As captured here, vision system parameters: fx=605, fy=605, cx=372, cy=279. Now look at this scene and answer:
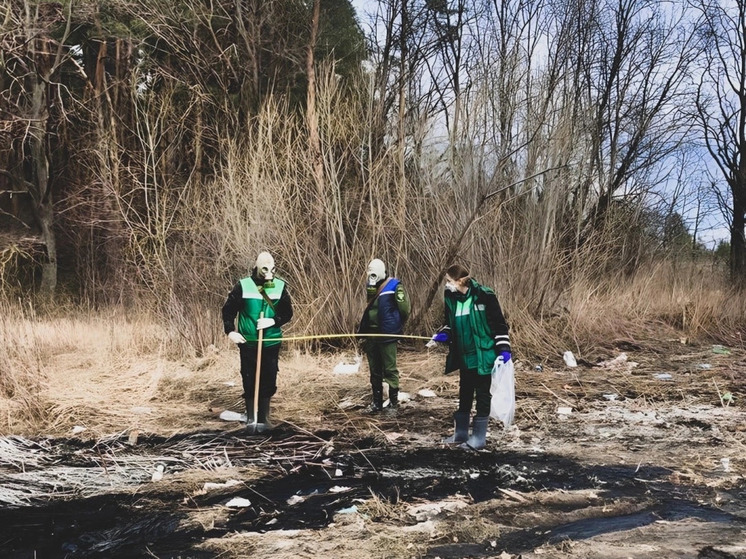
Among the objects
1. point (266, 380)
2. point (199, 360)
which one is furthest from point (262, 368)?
point (199, 360)

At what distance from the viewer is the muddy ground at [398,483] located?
3480mm

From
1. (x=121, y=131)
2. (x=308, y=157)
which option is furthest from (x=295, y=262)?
(x=121, y=131)

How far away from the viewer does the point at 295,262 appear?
10344 millimetres

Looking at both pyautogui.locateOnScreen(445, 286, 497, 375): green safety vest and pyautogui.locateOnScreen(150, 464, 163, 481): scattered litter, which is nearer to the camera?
pyautogui.locateOnScreen(150, 464, 163, 481): scattered litter

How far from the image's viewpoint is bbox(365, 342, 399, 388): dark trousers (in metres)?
6.82

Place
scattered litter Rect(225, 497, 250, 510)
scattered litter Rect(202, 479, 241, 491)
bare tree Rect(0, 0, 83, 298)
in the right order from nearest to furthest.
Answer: scattered litter Rect(225, 497, 250, 510), scattered litter Rect(202, 479, 241, 491), bare tree Rect(0, 0, 83, 298)

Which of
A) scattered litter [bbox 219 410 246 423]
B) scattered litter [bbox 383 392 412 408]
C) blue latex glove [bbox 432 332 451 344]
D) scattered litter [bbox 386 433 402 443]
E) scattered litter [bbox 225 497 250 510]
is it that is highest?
blue latex glove [bbox 432 332 451 344]

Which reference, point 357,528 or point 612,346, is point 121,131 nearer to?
point 612,346

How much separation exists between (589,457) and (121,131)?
1637 cm

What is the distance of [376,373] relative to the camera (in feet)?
22.6

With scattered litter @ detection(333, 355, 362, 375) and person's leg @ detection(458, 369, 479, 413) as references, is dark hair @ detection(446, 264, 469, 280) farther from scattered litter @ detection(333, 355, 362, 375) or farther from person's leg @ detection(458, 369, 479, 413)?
scattered litter @ detection(333, 355, 362, 375)

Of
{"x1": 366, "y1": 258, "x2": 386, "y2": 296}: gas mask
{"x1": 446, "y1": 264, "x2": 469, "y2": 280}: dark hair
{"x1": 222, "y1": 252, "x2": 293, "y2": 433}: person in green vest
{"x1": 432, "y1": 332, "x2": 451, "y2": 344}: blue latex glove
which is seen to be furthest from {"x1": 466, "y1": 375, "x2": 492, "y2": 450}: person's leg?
{"x1": 366, "y1": 258, "x2": 386, "y2": 296}: gas mask

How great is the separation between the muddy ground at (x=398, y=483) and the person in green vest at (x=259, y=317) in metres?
0.64

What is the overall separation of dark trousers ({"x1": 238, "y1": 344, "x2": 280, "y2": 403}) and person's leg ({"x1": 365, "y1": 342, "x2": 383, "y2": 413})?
132cm
